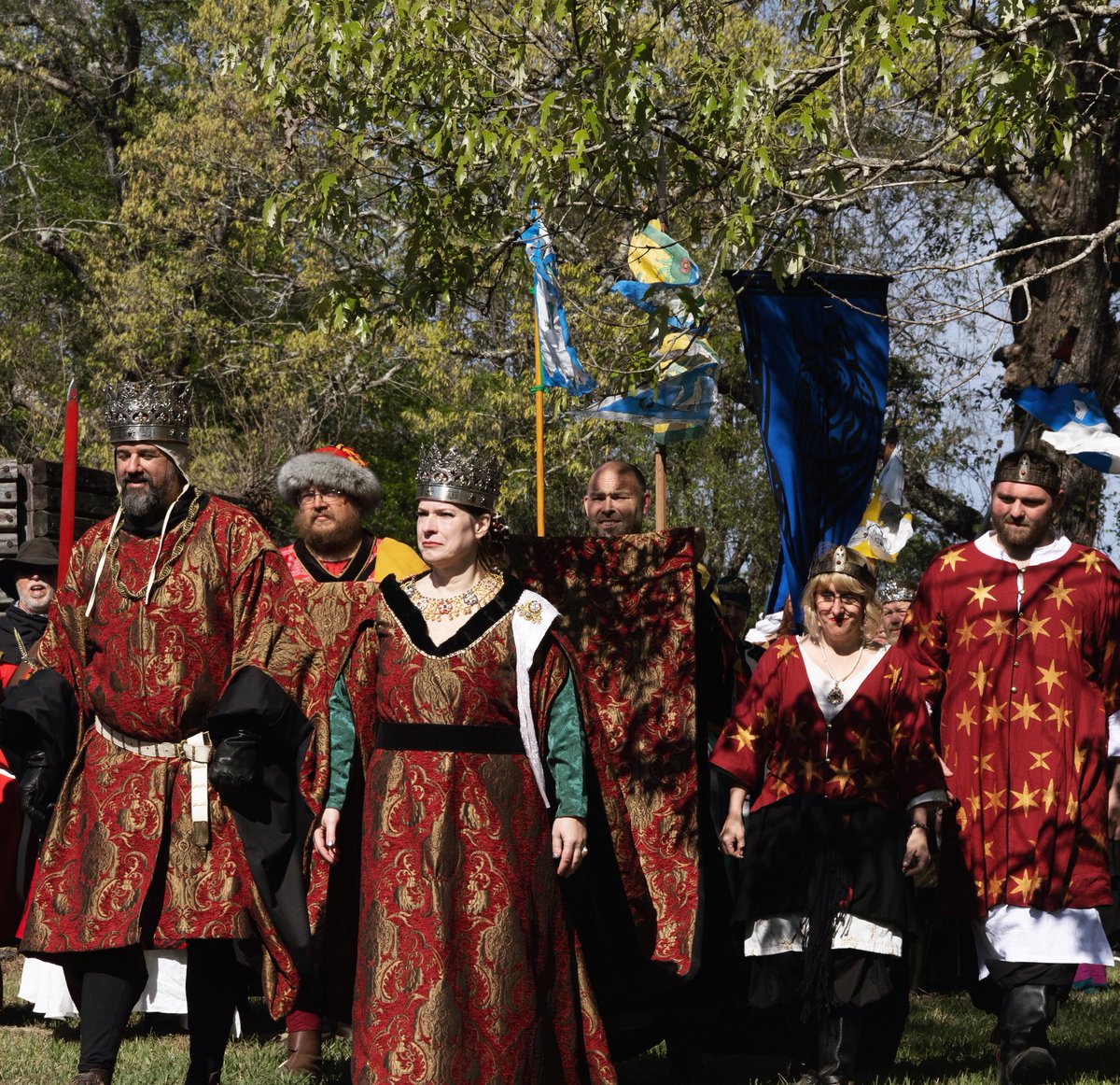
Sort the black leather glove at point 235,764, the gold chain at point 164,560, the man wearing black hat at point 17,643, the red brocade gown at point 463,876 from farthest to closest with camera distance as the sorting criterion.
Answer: the man wearing black hat at point 17,643, the gold chain at point 164,560, the black leather glove at point 235,764, the red brocade gown at point 463,876

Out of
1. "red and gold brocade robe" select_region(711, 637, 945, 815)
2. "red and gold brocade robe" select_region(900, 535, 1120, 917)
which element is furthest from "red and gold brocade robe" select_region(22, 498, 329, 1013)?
"red and gold brocade robe" select_region(900, 535, 1120, 917)

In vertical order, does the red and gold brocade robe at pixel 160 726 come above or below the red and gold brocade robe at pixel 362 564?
below

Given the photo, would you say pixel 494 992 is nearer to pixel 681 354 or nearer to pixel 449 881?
pixel 449 881

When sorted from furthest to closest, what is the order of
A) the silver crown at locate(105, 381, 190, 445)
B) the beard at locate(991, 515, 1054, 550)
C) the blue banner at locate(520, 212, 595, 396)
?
1. the blue banner at locate(520, 212, 595, 396)
2. the beard at locate(991, 515, 1054, 550)
3. the silver crown at locate(105, 381, 190, 445)

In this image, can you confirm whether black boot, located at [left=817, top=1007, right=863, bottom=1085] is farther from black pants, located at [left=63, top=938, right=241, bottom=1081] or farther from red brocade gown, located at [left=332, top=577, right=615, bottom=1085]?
black pants, located at [left=63, top=938, right=241, bottom=1081]

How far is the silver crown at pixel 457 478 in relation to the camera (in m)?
4.55

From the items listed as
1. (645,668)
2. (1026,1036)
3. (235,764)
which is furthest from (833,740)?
(235,764)

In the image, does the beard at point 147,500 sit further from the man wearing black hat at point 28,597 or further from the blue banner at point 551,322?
the blue banner at point 551,322

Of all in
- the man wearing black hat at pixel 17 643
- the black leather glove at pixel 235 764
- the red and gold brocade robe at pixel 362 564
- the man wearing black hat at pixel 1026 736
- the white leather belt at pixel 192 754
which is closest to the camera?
the black leather glove at pixel 235 764

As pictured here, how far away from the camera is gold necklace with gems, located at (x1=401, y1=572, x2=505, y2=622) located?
4.50 m

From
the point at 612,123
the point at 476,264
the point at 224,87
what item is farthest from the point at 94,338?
the point at 612,123

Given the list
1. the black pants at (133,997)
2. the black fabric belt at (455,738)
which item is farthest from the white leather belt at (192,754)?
the black fabric belt at (455,738)

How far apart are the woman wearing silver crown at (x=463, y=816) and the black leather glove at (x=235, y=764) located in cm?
27

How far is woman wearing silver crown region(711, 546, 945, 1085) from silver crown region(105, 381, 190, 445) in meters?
1.94
